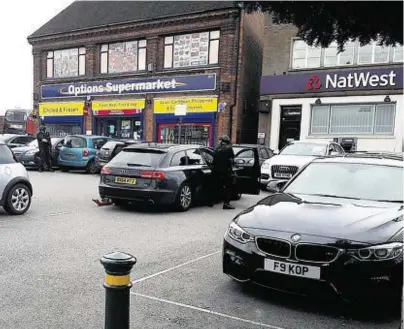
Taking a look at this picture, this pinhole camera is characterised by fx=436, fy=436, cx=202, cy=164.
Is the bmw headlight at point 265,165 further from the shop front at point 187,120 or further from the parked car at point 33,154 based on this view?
the parked car at point 33,154

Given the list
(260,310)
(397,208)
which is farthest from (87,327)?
(397,208)

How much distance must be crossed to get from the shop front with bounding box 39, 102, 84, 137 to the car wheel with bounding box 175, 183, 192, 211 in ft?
63.7

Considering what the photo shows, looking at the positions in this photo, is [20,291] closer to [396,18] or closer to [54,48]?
[396,18]

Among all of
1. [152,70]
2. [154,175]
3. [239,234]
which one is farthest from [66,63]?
[239,234]

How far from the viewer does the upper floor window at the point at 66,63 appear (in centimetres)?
2775

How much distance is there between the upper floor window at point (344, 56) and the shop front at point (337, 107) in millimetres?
541

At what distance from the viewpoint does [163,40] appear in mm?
24547

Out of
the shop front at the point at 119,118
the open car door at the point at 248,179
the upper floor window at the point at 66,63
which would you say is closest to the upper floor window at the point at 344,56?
the shop front at the point at 119,118

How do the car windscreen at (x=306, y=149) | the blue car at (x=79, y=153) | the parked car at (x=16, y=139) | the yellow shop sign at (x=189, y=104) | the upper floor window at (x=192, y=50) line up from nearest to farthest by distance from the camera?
1. the car windscreen at (x=306, y=149)
2. the blue car at (x=79, y=153)
3. the parked car at (x=16, y=139)
4. the yellow shop sign at (x=189, y=104)
5. the upper floor window at (x=192, y=50)

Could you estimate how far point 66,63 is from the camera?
28406 millimetres

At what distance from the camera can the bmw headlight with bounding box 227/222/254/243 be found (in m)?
4.35

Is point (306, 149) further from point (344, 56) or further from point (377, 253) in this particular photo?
point (377, 253)

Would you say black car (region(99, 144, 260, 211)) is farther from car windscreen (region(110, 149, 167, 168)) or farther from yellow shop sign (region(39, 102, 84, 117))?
yellow shop sign (region(39, 102, 84, 117))

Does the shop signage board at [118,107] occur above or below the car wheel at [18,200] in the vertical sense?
above
